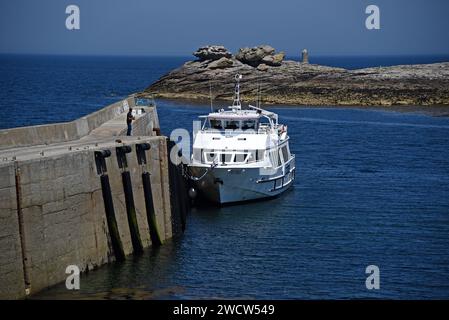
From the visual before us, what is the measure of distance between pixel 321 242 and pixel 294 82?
79.0 metres

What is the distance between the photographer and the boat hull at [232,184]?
133 ft

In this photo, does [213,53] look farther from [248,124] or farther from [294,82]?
[248,124]

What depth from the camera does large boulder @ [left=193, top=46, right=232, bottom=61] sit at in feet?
380

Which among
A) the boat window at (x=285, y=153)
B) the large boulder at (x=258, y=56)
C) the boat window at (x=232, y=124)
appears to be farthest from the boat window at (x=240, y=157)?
the large boulder at (x=258, y=56)

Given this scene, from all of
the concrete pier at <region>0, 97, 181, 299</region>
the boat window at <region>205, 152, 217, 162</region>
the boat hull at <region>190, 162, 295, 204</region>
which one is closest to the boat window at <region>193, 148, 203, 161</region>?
the boat window at <region>205, 152, 217, 162</region>

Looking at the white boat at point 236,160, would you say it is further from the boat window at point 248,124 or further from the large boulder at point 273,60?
the large boulder at point 273,60

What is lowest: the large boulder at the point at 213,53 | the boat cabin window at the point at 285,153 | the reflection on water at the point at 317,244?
the reflection on water at the point at 317,244

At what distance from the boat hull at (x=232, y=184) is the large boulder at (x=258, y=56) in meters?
75.1

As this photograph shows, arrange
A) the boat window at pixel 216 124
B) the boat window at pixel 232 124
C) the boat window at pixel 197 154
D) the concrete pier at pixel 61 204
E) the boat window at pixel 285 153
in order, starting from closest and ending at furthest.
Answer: the concrete pier at pixel 61 204, the boat window at pixel 197 154, the boat window at pixel 232 124, the boat window at pixel 216 124, the boat window at pixel 285 153

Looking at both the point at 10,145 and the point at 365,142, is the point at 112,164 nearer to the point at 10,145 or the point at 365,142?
the point at 10,145

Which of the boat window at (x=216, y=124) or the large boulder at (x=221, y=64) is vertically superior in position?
the large boulder at (x=221, y=64)

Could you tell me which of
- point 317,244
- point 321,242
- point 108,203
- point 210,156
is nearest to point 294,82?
point 210,156

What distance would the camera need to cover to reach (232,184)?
134ft
